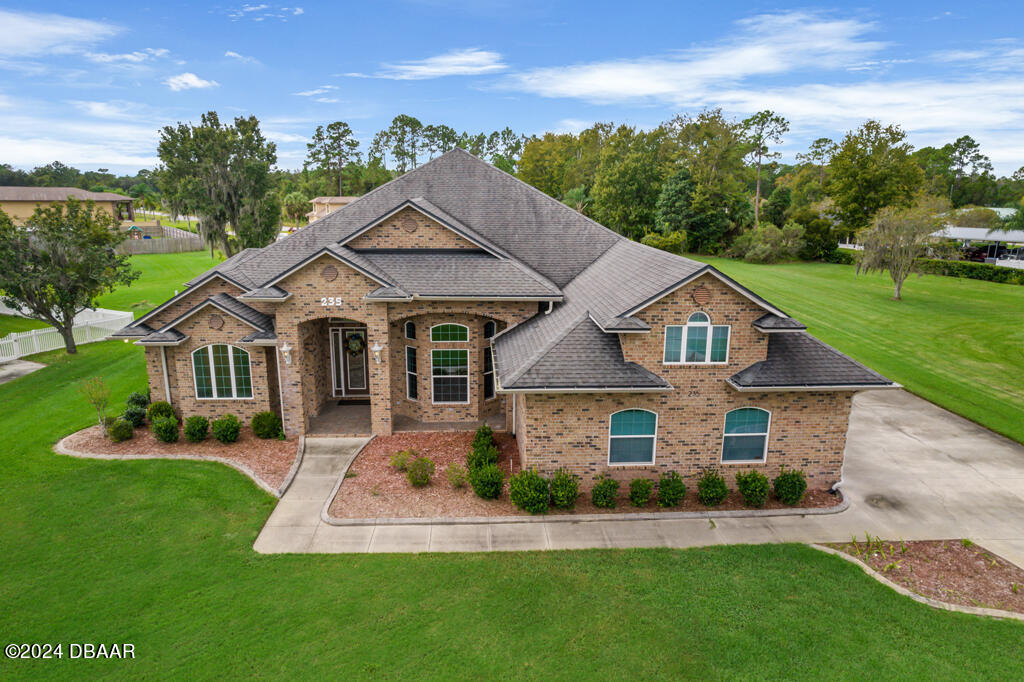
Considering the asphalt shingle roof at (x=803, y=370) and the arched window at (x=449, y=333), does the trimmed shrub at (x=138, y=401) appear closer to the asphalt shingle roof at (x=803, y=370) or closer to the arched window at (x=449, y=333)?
the arched window at (x=449, y=333)

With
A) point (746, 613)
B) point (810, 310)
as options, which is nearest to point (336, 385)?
point (746, 613)

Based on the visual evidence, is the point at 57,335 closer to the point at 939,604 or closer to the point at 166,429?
the point at 166,429

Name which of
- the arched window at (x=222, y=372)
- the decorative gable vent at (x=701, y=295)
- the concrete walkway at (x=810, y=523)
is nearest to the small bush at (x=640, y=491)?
the concrete walkway at (x=810, y=523)

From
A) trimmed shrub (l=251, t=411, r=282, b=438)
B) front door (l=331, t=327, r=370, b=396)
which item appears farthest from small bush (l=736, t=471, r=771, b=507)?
trimmed shrub (l=251, t=411, r=282, b=438)

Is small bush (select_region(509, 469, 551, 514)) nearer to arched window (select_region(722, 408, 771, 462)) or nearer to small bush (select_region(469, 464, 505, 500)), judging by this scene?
small bush (select_region(469, 464, 505, 500))

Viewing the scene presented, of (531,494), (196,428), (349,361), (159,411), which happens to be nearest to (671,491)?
(531,494)

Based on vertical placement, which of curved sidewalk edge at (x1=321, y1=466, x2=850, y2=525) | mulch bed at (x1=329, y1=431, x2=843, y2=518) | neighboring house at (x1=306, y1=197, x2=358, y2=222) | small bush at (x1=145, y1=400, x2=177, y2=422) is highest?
neighboring house at (x1=306, y1=197, x2=358, y2=222)

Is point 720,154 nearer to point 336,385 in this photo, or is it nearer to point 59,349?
→ point 336,385
